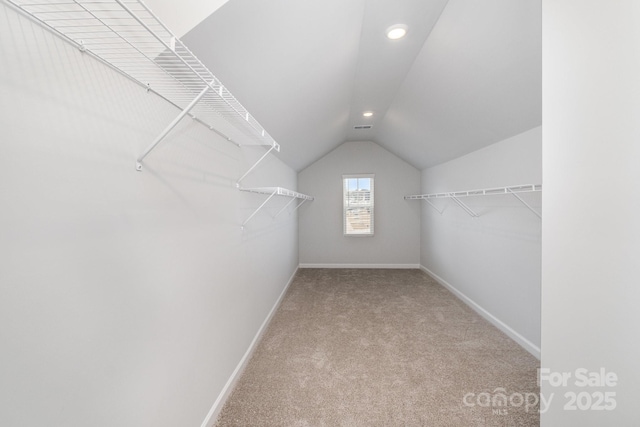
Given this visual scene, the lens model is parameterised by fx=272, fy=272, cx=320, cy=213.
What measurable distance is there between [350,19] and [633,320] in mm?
1909

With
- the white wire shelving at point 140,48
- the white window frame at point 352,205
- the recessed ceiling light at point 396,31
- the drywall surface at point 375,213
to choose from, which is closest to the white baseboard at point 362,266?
the drywall surface at point 375,213

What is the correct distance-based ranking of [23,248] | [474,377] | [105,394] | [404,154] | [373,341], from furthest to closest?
[404,154], [373,341], [474,377], [105,394], [23,248]

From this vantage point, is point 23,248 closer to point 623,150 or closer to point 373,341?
point 623,150

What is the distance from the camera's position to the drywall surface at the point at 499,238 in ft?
7.48

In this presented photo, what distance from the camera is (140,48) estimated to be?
929 mm

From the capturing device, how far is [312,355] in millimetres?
2326

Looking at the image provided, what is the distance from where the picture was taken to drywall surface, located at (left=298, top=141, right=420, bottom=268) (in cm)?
543

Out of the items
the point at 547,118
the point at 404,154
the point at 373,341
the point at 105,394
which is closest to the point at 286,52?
the point at 547,118

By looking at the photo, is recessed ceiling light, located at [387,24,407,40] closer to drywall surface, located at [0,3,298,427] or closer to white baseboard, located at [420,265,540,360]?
drywall surface, located at [0,3,298,427]

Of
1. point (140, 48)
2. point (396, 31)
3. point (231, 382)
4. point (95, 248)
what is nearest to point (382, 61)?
point (396, 31)

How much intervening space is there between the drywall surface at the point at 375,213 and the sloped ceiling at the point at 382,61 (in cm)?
216

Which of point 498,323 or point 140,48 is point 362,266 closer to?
point 498,323

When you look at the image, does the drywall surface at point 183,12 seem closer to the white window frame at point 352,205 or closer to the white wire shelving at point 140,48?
the white wire shelving at point 140,48

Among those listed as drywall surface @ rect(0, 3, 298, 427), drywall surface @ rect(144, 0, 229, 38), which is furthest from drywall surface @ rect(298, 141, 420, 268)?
drywall surface @ rect(144, 0, 229, 38)
